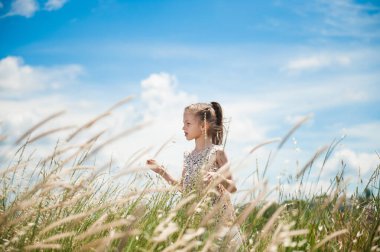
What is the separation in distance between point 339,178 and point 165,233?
2.42 m

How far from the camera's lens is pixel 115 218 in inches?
123

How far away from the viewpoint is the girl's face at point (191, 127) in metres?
5.56

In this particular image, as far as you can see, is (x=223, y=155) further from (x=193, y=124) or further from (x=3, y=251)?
(x=3, y=251)

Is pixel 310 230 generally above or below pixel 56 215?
below

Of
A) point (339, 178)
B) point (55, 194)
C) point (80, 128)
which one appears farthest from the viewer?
point (339, 178)

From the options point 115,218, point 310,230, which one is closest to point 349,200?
point 310,230

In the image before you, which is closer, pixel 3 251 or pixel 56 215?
pixel 3 251

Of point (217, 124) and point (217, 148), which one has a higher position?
point (217, 124)

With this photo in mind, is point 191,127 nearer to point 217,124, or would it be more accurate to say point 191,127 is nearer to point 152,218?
point 217,124

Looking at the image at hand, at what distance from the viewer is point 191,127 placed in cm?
558

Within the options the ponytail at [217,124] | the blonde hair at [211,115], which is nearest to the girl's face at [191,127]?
the blonde hair at [211,115]

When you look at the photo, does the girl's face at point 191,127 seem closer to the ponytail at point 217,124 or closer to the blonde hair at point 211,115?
the blonde hair at point 211,115

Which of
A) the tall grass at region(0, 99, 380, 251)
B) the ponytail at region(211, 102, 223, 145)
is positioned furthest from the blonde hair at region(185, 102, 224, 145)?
the tall grass at region(0, 99, 380, 251)

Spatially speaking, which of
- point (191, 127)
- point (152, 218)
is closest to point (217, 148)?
point (191, 127)
